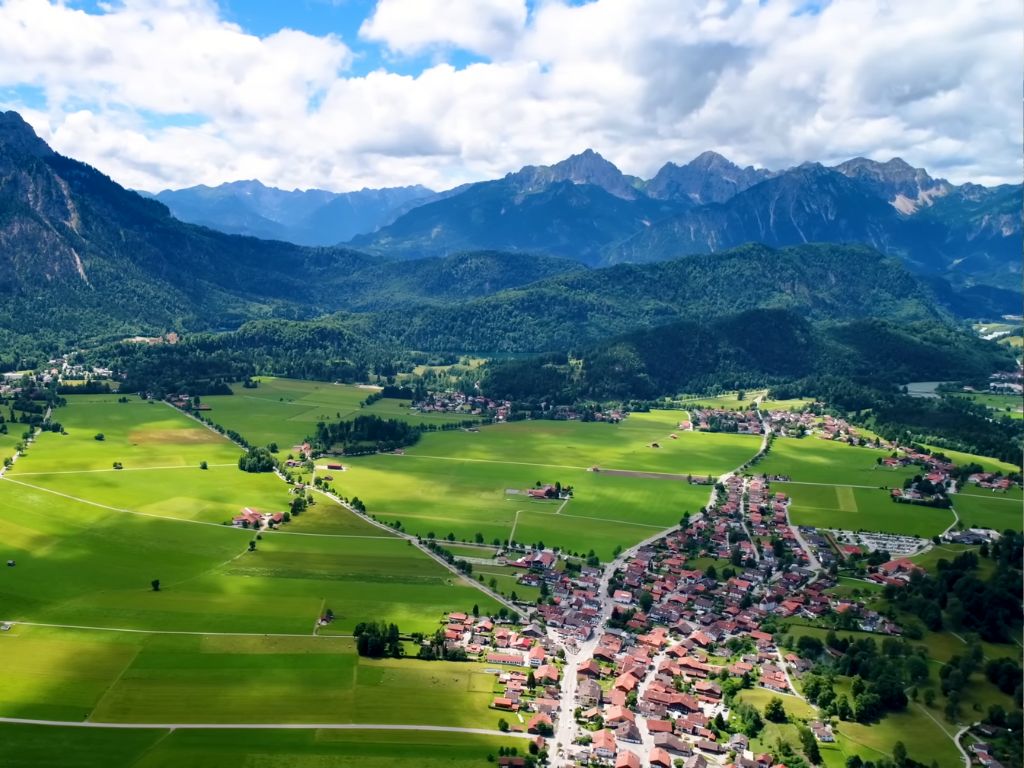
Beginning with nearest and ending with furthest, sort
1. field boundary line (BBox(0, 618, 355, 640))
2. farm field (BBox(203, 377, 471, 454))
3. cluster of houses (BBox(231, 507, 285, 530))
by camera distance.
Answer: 1. field boundary line (BBox(0, 618, 355, 640))
2. cluster of houses (BBox(231, 507, 285, 530))
3. farm field (BBox(203, 377, 471, 454))

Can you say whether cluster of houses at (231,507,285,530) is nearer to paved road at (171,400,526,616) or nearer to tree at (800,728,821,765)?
paved road at (171,400,526,616)

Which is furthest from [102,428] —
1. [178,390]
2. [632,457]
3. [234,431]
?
[632,457]

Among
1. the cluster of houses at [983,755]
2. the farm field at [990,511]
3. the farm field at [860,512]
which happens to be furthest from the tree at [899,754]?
the farm field at [990,511]

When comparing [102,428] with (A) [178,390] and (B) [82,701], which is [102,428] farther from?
(B) [82,701]

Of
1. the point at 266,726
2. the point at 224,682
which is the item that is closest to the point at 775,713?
the point at 266,726

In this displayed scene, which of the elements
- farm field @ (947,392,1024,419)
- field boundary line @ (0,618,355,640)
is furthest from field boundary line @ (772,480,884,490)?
field boundary line @ (0,618,355,640)

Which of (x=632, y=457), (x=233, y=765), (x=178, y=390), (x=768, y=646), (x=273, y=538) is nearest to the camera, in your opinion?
(x=233, y=765)
